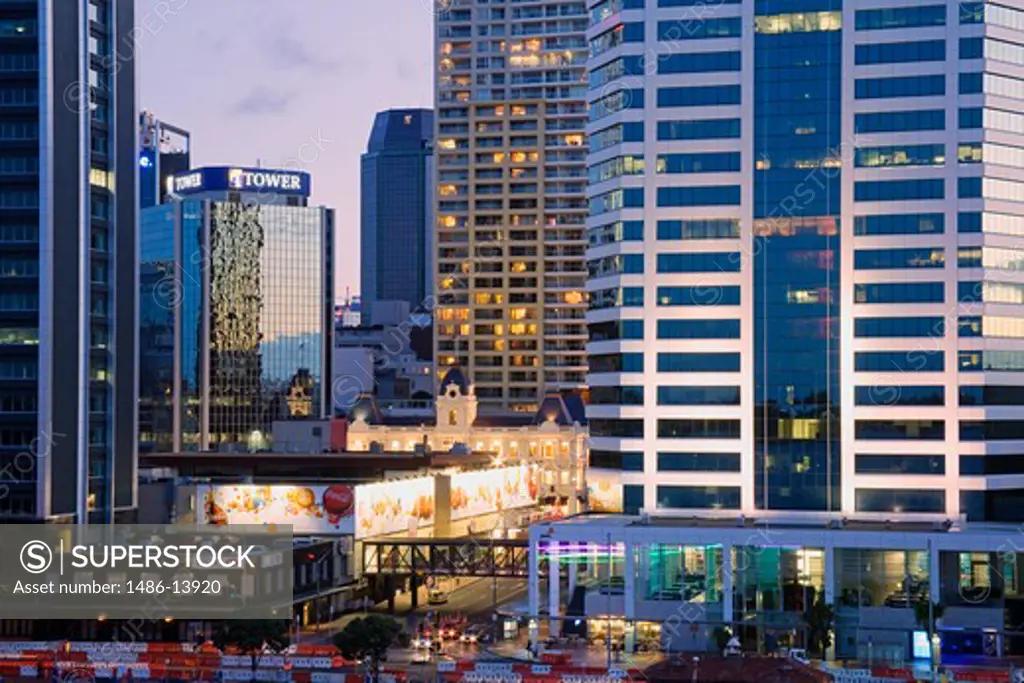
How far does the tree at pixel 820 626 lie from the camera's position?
311 feet

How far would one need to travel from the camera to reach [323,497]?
11775 cm

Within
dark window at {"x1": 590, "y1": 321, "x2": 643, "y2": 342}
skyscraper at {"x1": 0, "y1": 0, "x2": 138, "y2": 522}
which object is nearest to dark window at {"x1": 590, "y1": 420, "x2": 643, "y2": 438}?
dark window at {"x1": 590, "y1": 321, "x2": 643, "y2": 342}

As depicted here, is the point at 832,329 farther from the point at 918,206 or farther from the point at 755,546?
the point at 755,546

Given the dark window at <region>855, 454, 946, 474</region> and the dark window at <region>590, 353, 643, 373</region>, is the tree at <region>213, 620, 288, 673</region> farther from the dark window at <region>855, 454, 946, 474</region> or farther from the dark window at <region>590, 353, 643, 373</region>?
the dark window at <region>855, 454, 946, 474</region>

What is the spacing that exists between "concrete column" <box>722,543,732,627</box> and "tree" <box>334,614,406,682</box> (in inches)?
913

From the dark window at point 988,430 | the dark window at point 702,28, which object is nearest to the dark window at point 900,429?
the dark window at point 988,430

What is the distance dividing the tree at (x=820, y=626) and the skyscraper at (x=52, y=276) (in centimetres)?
5228

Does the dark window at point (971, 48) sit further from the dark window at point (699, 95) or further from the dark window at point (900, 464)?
the dark window at point (900, 464)

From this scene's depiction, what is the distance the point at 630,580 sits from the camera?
333ft

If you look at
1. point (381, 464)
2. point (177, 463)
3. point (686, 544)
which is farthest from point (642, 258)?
point (177, 463)

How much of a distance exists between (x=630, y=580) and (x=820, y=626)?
12.4 meters

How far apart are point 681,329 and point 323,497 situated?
27610 millimetres

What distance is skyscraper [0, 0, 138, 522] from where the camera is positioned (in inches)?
4560

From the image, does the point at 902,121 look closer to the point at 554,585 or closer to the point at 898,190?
the point at 898,190
